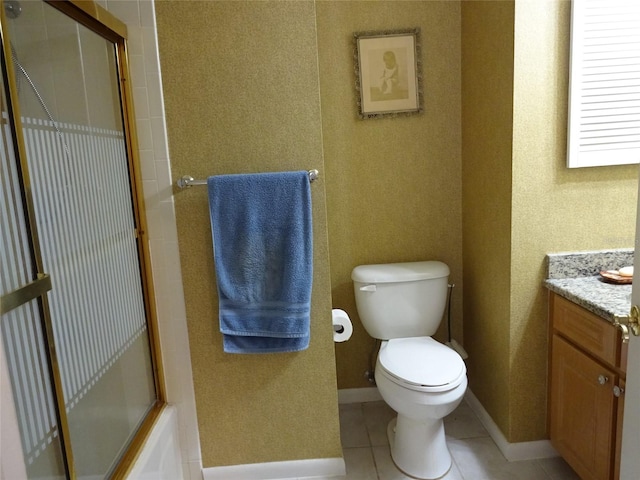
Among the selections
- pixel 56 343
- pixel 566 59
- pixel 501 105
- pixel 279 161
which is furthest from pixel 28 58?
pixel 566 59

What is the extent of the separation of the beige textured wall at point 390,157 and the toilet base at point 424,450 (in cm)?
59

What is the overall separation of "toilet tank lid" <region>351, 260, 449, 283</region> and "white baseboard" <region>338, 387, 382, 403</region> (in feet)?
2.34

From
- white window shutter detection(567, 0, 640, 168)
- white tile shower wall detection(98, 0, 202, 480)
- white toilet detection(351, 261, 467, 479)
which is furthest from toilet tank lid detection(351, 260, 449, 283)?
white tile shower wall detection(98, 0, 202, 480)

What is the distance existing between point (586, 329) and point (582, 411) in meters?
0.31

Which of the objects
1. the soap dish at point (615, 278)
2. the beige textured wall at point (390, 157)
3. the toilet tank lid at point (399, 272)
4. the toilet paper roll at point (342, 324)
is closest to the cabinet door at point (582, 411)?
the soap dish at point (615, 278)

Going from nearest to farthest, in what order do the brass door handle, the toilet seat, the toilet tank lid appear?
the brass door handle
the toilet seat
the toilet tank lid

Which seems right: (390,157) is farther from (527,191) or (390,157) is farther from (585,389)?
(585,389)

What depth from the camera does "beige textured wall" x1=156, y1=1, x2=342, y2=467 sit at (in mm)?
1498

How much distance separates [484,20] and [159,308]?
5.89ft

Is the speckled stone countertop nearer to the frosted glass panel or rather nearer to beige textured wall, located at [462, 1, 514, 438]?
beige textured wall, located at [462, 1, 514, 438]

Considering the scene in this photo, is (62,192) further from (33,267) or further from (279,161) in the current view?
(279,161)

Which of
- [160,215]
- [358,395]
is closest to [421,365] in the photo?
[358,395]

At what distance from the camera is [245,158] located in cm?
157

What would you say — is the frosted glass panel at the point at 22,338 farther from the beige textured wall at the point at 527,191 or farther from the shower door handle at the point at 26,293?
the beige textured wall at the point at 527,191
